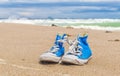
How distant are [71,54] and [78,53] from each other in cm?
9

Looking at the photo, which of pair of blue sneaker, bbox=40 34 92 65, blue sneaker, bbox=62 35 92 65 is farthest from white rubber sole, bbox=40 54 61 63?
blue sneaker, bbox=62 35 92 65

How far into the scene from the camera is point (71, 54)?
12.7ft

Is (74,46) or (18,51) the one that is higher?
(74,46)

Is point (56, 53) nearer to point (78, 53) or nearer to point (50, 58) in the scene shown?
point (50, 58)

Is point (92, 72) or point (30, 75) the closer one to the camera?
point (30, 75)

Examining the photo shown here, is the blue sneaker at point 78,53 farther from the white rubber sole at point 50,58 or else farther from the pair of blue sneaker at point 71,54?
the white rubber sole at point 50,58

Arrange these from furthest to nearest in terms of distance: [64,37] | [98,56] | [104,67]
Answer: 1. [98,56]
2. [64,37]
3. [104,67]

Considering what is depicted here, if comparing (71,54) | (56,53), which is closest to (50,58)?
(56,53)

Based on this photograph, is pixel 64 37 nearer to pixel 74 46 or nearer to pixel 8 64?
pixel 74 46

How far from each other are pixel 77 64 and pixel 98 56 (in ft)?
2.06

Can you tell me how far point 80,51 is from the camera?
12.8 ft

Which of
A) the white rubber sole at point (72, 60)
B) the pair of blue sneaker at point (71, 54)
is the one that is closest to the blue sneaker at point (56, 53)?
the pair of blue sneaker at point (71, 54)

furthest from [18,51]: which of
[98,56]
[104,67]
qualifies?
[104,67]

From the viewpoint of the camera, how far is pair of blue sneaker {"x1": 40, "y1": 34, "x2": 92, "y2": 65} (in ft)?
12.4
